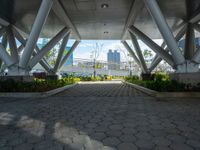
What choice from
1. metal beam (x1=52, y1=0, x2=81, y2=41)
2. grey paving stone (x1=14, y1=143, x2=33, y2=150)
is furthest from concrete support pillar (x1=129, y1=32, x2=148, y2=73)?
grey paving stone (x1=14, y1=143, x2=33, y2=150)

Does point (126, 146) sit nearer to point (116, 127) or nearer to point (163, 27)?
point (116, 127)

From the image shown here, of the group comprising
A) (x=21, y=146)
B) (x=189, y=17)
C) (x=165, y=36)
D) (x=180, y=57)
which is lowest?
(x=21, y=146)

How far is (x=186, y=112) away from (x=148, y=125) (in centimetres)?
200

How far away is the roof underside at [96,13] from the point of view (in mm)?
12609

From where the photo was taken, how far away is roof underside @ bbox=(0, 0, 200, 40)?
1261 centimetres

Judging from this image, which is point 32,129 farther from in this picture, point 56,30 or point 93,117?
point 56,30

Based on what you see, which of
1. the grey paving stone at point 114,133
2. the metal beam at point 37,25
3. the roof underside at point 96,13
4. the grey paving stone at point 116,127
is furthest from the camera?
the roof underside at point 96,13

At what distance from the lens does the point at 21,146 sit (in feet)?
10.6

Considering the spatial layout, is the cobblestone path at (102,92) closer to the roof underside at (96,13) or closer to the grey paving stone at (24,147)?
the roof underside at (96,13)

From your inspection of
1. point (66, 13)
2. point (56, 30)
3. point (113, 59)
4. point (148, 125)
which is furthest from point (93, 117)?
point (113, 59)

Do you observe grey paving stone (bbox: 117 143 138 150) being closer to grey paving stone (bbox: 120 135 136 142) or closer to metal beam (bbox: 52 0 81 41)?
grey paving stone (bbox: 120 135 136 142)

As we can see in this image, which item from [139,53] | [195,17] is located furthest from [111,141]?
[139,53]

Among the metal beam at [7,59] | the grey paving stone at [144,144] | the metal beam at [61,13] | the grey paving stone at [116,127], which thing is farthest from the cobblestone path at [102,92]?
the grey paving stone at [144,144]

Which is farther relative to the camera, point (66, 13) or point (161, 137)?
point (66, 13)
